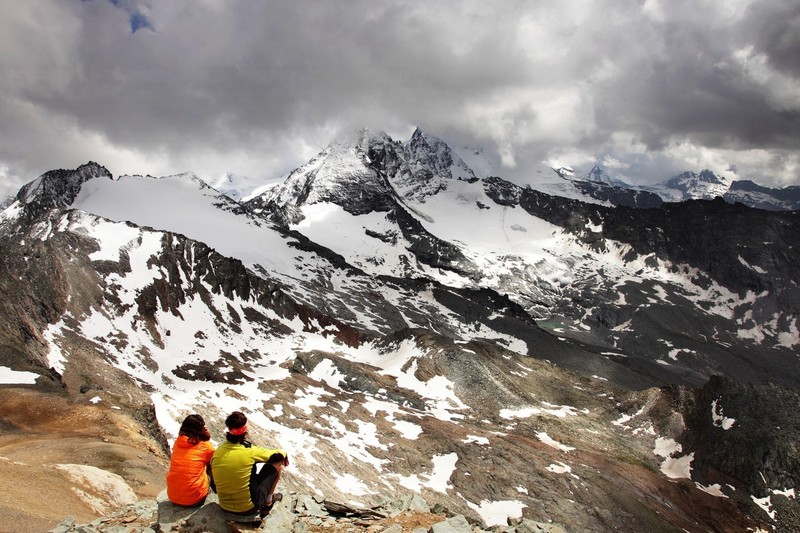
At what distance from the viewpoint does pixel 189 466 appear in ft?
41.8

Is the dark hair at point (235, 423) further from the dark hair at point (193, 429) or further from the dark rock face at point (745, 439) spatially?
the dark rock face at point (745, 439)

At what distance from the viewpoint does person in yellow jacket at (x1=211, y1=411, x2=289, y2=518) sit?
12.2 m

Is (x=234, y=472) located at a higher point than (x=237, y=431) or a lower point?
lower

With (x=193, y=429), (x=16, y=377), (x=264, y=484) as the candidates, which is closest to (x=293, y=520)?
(x=264, y=484)

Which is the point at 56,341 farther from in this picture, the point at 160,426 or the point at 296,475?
the point at 296,475

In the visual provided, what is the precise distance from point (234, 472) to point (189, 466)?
1464 mm

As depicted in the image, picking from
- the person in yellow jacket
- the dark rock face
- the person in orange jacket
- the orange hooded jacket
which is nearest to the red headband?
the person in yellow jacket

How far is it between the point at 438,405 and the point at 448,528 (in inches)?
3265

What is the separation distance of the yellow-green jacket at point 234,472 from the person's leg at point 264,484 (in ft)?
0.46

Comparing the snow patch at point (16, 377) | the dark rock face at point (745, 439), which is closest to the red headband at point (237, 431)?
the snow patch at point (16, 377)

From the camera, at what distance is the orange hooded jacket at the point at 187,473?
12.6m

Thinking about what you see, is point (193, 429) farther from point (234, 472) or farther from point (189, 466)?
point (234, 472)

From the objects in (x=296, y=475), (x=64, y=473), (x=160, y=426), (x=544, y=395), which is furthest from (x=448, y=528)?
(x=544, y=395)

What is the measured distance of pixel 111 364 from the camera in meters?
76.6
